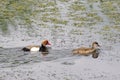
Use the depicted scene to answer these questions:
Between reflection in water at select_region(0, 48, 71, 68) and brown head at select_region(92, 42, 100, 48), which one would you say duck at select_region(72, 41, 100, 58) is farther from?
reflection in water at select_region(0, 48, 71, 68)

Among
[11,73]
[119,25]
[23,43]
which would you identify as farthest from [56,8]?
[11,73]

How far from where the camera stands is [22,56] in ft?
85.2

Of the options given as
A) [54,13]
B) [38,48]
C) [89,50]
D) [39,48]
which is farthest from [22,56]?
→ [54,13]

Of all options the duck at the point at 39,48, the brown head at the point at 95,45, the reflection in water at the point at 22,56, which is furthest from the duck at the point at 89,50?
the duck at the point at 39,48

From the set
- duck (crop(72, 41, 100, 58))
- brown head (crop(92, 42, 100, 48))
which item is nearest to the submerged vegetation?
brown head (crop(92, 42, 100, 48))

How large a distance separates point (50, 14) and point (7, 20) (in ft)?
12.9

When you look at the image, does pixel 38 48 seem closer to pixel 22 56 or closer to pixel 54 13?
pixel 22 56

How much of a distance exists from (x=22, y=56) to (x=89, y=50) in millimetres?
4270

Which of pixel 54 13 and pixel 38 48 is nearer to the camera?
pixel 38 48

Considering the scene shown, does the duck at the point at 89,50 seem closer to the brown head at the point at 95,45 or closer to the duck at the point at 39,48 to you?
the brown head at the point at 95,45

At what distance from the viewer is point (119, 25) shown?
3466cm

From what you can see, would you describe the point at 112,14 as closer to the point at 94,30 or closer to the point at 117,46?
the point at 94,30

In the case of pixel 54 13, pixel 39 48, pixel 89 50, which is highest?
pixel 54 13

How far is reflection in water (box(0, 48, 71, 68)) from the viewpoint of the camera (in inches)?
955
